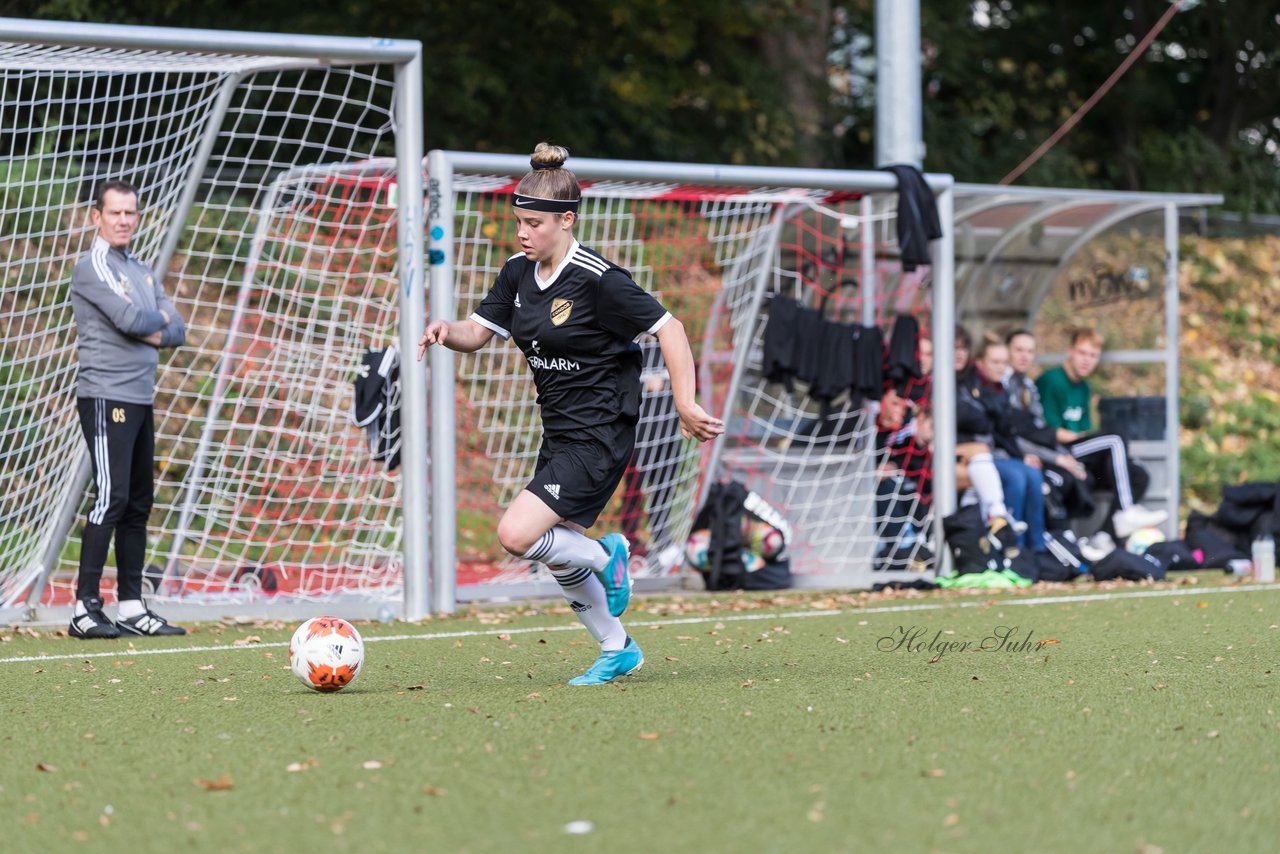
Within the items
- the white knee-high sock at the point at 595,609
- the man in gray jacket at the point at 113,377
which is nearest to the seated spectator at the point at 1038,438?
the man in gray jacket at the point at 113,377

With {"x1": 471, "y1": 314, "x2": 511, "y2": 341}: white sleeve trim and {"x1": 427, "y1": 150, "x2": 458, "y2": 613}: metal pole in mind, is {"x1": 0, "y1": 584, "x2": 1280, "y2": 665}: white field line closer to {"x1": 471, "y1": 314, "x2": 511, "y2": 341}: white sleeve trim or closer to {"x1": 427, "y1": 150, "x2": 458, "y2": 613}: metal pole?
{"x1": 427, "y1": 150, "x2": 458, "y2": 613}: metal pole

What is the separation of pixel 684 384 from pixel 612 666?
1.03 meters

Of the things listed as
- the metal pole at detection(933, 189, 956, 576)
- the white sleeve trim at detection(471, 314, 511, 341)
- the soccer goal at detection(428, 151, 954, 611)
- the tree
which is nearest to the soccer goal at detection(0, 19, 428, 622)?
the soccer goal at detection(428, 151, 954, 611)

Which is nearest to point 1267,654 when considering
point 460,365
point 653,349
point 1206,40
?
point 653,349

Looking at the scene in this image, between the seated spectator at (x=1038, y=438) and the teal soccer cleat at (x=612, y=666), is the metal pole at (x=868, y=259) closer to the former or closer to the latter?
the seated spectator at (x=1038, y=438)

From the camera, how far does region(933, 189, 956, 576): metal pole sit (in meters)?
10.4

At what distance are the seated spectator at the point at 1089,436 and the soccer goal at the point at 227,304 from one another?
4606 mm

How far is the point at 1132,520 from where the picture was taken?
1149 cm

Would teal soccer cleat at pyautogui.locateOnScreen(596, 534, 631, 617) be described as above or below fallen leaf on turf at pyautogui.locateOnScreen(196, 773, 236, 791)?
above

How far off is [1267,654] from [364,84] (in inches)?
337

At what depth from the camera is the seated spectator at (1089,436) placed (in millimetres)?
11625

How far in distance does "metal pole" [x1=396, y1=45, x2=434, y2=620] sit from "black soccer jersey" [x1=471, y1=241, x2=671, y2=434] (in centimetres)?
266

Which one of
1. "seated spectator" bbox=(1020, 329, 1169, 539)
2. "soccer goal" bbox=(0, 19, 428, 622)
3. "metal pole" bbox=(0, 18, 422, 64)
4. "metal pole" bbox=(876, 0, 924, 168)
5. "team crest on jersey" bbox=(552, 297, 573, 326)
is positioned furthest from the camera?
"seated spectator" bbox=(1020, 329, 1169, 539)

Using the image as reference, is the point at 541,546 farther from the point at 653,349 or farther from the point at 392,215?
the point at 653,349
